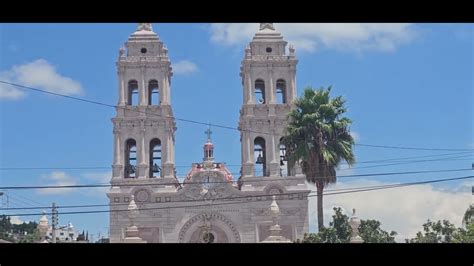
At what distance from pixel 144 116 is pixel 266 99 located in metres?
6.94

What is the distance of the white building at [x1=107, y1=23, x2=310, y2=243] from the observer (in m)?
39.7

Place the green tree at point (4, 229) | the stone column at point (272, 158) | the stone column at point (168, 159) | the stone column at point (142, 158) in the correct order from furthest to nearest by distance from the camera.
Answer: the stone column at point (168, 159) → the stone column at point (142, 158) → the stone column at point (272, 158) → the green tree at point (4, 229)

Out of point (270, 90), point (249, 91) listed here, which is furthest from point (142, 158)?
point (270, 90)

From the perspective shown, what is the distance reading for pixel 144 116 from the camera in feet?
134

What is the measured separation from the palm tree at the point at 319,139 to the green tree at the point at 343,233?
561 millimetres

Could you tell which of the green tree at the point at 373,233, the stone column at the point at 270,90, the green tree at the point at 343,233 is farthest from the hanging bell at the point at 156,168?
the green tree at the point at 373,233

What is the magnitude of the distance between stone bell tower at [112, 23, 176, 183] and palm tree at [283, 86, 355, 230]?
1198 cm

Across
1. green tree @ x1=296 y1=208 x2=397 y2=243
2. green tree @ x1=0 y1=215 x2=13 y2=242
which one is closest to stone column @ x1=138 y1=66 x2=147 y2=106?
green tree @ x1=0 y1=215 x2=13 y2=242

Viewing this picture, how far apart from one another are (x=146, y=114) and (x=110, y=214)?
5920mm

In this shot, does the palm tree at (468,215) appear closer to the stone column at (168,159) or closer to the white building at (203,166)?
the white building at (203,166)

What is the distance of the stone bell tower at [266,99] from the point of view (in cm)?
4031
